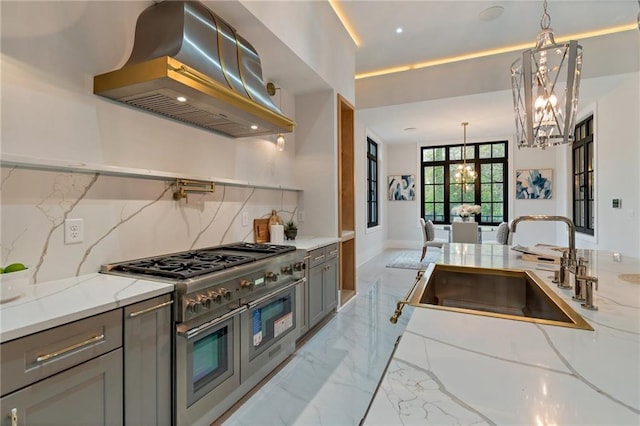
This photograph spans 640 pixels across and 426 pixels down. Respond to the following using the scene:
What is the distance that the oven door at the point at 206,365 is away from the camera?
152 cm

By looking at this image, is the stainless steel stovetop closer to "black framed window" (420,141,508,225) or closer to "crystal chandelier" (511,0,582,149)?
"crystal chandelier" (511,0,582,149)

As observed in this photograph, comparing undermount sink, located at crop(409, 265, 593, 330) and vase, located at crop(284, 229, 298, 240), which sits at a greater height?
vase, located at crop(284, 229, 298, 240)

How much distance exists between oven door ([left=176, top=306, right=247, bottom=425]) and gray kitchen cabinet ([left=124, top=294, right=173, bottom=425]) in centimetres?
6

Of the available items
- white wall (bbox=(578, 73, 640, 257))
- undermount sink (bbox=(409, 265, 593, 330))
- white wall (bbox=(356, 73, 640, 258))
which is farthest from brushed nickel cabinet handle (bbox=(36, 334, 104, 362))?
white wall (bbox=(578, 73, 640, 257))

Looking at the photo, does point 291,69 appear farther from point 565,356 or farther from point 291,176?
point 565,356

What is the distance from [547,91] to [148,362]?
273 cm

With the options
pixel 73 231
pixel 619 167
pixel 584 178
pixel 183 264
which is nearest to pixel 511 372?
pixel 183 264

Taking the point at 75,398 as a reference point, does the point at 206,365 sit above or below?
below

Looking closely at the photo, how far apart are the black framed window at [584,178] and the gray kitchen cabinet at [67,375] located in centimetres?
669

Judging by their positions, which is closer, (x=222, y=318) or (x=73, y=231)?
(x=73, y=231)

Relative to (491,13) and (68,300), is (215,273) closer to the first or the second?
(68,300)

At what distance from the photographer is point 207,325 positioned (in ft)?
5.37

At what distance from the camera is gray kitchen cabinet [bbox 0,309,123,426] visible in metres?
0.96

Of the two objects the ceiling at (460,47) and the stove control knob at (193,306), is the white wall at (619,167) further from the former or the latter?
the stove control knob at (193,306)
